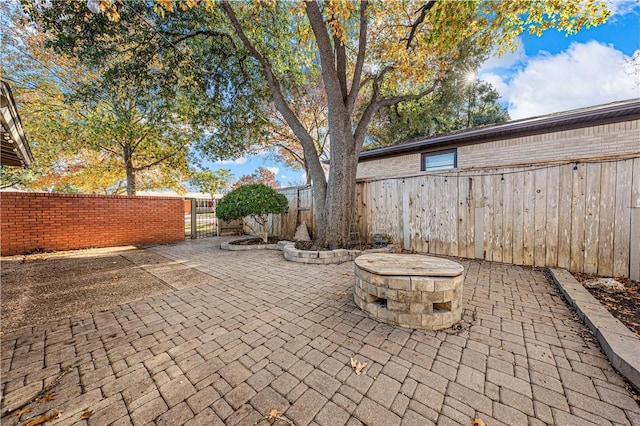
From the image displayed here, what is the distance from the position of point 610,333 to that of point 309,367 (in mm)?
2734

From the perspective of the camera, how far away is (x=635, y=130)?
518 centimetres

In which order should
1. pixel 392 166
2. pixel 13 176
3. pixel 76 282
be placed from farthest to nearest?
pixel 13 176
pixel 392 166
pixel 76 282

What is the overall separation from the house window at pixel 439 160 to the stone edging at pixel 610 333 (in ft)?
17.2

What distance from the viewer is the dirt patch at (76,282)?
2893 mm

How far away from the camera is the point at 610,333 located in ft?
6.73

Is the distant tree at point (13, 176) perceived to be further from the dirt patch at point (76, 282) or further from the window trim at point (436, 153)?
the window trim at point (436, 153)

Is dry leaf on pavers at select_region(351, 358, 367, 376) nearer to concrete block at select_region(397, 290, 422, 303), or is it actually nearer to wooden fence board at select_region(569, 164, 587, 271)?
concrete block at select_region(397, 290, 422, 303)

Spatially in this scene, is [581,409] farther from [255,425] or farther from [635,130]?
[635,130]

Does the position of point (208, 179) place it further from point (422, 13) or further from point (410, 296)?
point (410, 296)

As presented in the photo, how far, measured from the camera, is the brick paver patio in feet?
4.70

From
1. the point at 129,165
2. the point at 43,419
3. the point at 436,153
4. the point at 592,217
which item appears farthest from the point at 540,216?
the point at 129,165

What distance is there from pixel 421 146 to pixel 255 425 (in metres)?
8.52

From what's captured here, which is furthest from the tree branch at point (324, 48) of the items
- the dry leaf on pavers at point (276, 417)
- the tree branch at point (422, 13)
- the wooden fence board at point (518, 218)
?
the dry leaf on pavers at point (276, 417)

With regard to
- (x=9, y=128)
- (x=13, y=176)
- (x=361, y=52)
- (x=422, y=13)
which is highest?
(x=422, y=13)
